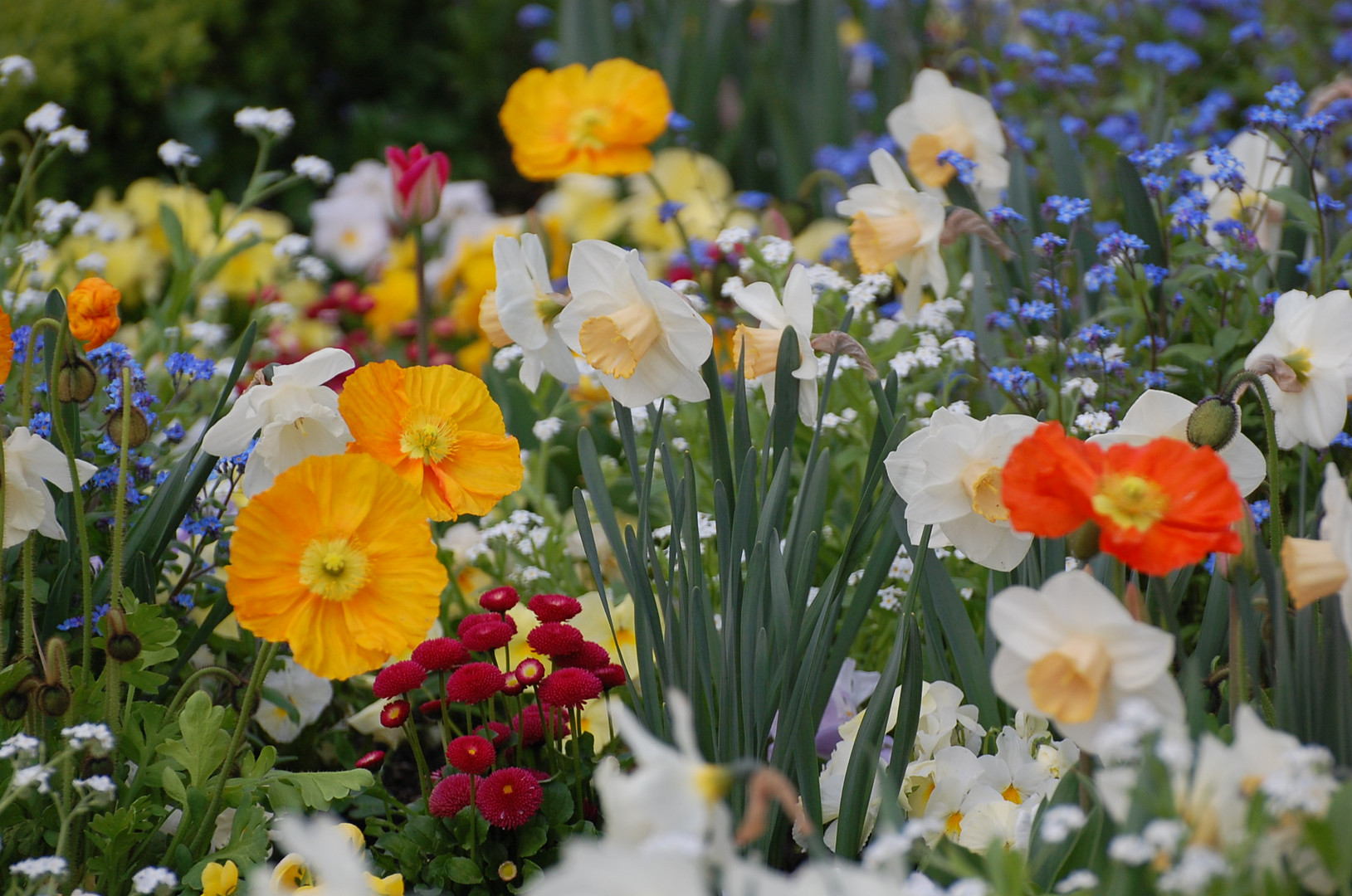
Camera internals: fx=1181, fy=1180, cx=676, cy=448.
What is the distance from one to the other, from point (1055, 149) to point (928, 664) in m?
1.03

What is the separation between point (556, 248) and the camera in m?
3.28

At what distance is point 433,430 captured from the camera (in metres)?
1.14

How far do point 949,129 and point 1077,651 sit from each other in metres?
1.27

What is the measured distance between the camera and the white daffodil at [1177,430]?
110cm

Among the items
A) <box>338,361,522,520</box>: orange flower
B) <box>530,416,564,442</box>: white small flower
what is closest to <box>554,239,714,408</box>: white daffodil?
<box>338,361,522,520</box>: orange flower

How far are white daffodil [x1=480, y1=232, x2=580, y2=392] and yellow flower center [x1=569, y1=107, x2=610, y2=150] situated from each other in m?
1.02

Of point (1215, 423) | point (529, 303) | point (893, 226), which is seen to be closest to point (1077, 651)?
point (1215, 423)

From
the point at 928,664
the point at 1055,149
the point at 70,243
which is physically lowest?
the point at 928,664

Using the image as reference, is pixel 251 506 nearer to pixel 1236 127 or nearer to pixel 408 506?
pixel 408 506

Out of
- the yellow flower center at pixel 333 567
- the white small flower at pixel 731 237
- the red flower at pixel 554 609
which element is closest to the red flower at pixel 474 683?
the red flower at pixel 554 609

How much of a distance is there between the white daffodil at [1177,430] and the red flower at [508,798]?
0.68 metres

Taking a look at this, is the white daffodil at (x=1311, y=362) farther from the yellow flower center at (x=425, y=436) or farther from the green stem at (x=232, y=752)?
the green stem at (x=232, y=752)

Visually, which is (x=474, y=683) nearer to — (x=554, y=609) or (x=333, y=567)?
(x=554, y=609)

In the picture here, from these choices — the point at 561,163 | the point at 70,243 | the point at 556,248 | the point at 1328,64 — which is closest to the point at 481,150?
the point at 556,248
